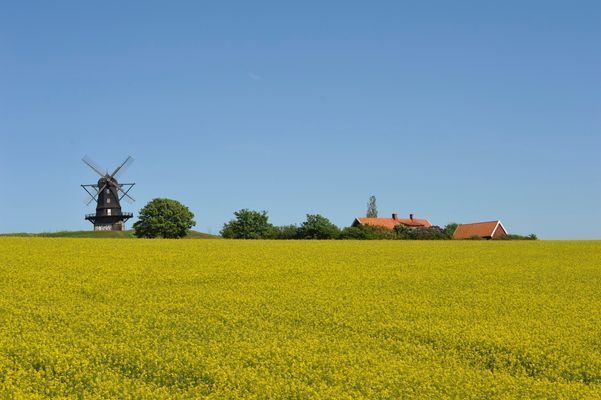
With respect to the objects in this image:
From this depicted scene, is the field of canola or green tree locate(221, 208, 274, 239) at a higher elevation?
green tree locate(221, 208, 274, 239)

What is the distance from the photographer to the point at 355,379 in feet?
40.6

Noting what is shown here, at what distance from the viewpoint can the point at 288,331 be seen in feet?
53.4

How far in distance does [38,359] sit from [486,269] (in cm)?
2248

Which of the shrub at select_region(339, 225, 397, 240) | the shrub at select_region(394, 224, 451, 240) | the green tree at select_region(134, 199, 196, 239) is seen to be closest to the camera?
the shrub at select_region(394, 224, 451, 240)

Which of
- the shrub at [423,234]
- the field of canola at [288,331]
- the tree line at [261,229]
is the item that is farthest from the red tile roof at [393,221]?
the field of canola at [288,331]

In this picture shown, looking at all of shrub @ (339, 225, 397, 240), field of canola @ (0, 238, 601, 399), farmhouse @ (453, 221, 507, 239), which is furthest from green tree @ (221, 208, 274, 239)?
field of canola @ (0, 238, 601, 399)

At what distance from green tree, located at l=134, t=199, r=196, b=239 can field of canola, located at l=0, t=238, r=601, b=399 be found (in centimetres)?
6505

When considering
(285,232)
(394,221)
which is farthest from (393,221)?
(285,232)

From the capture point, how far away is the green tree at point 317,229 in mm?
71375

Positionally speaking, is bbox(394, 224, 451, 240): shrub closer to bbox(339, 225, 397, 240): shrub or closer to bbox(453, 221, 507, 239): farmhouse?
bbox(339, 225, 397, 240): shrub

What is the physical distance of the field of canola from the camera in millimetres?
12289

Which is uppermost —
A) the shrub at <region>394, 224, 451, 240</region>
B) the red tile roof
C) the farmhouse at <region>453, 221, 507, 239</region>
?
the red tile roof

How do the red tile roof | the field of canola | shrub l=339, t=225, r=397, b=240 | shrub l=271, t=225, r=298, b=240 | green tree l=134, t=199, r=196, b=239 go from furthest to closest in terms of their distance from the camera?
the red tile roof < green tree l=134, t=199, r=196, b=239 < shrub l=271, t=225, r=298, b=240 < shrub l=339, t=225, r=397, b=240 < the field of canola

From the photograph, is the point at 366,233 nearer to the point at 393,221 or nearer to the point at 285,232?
the point at 285,232
